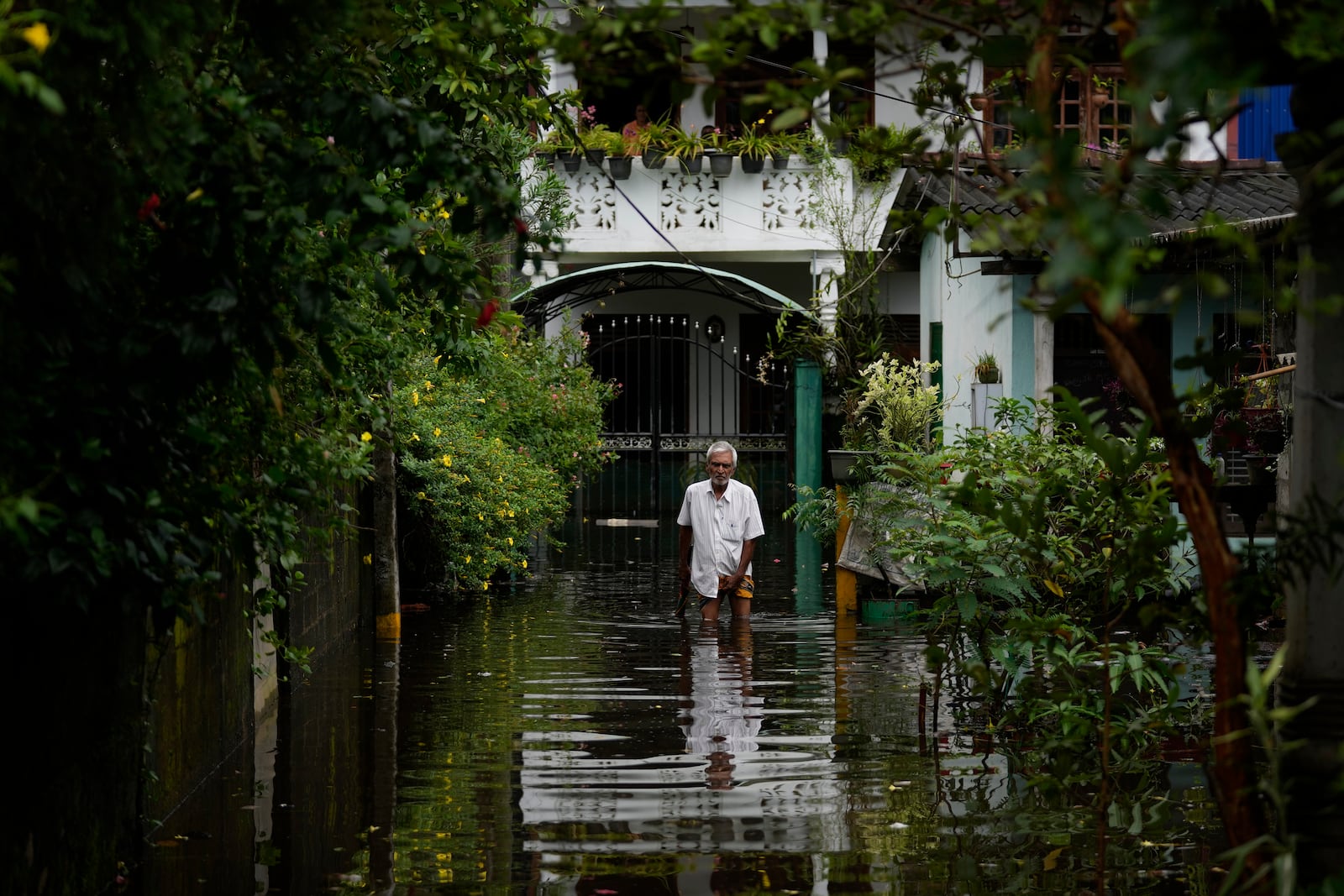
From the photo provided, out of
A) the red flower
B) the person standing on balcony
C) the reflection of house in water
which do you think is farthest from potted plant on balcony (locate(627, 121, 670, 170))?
the red flower

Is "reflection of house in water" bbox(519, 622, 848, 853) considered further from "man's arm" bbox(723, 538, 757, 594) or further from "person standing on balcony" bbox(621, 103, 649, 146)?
"person standing on balcony" bbox(621, 103, 649, 146)

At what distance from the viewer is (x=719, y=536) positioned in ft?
40.3

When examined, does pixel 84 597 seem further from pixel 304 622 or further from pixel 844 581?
pixel 844 581

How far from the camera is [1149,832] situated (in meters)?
6.33

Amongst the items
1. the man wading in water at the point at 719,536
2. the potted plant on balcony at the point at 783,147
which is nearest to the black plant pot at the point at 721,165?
the potted plant on balcony at the point at 783,147

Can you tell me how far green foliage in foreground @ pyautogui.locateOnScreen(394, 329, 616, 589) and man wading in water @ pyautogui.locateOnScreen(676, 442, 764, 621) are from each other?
6.36 feet

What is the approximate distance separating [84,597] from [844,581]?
9789 millimetres

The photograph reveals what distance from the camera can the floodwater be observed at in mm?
5785

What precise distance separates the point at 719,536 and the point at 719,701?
3113mm

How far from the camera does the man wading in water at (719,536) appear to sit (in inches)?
479

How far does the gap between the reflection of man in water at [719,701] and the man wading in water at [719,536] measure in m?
0.23

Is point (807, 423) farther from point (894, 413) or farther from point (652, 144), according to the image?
point (894, 413)

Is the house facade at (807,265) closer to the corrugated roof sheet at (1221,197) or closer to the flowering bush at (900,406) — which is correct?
the corrugated roof sheet at (1221,197)

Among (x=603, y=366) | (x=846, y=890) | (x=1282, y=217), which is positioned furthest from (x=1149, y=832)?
(x=603, y=366)
